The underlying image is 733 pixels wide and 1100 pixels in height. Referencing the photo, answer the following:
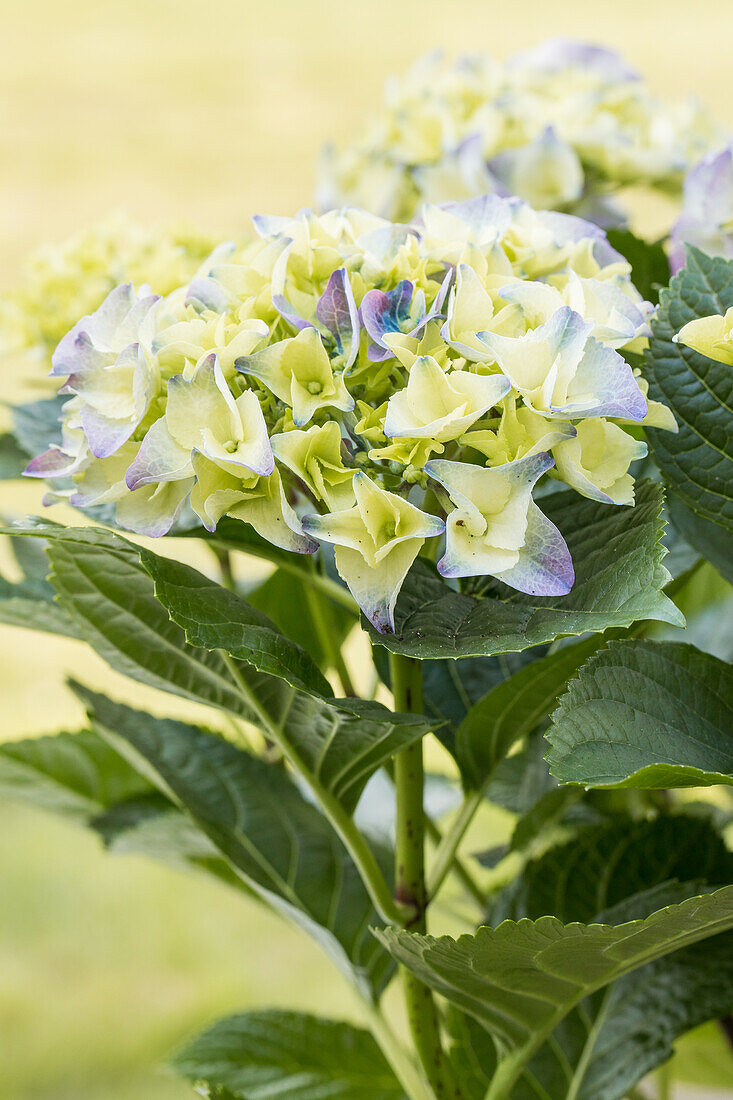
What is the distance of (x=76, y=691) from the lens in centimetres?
34

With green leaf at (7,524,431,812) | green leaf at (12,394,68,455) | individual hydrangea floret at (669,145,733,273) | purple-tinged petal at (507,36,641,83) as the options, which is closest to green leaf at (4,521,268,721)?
green leaf at (7,524,431,812)

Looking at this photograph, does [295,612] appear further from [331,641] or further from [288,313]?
[288,313]

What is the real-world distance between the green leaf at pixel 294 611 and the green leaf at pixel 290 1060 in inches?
5.4

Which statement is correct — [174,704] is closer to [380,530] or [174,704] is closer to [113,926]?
[113,926]

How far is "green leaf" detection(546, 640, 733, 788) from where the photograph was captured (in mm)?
213

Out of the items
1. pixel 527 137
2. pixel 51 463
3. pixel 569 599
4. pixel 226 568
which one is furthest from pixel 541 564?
pixel 527 137

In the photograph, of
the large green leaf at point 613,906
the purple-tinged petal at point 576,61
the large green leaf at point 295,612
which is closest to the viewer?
the large green leaf at point 613,906

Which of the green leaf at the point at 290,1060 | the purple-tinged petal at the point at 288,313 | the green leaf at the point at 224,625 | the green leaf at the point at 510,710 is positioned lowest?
the green leaf at the point at 290,1060

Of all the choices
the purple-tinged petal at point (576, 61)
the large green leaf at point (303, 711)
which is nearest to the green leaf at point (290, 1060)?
the large green leaf at point (303, 711)

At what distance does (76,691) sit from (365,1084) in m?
0.19

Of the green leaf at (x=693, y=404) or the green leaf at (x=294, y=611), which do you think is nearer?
the green leaf at (x=693, y=404)

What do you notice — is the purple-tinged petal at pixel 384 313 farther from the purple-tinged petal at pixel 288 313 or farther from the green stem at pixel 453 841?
the green stem at pixel 453 841

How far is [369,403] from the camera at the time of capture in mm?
245

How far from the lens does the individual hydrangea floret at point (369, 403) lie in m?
0.22
